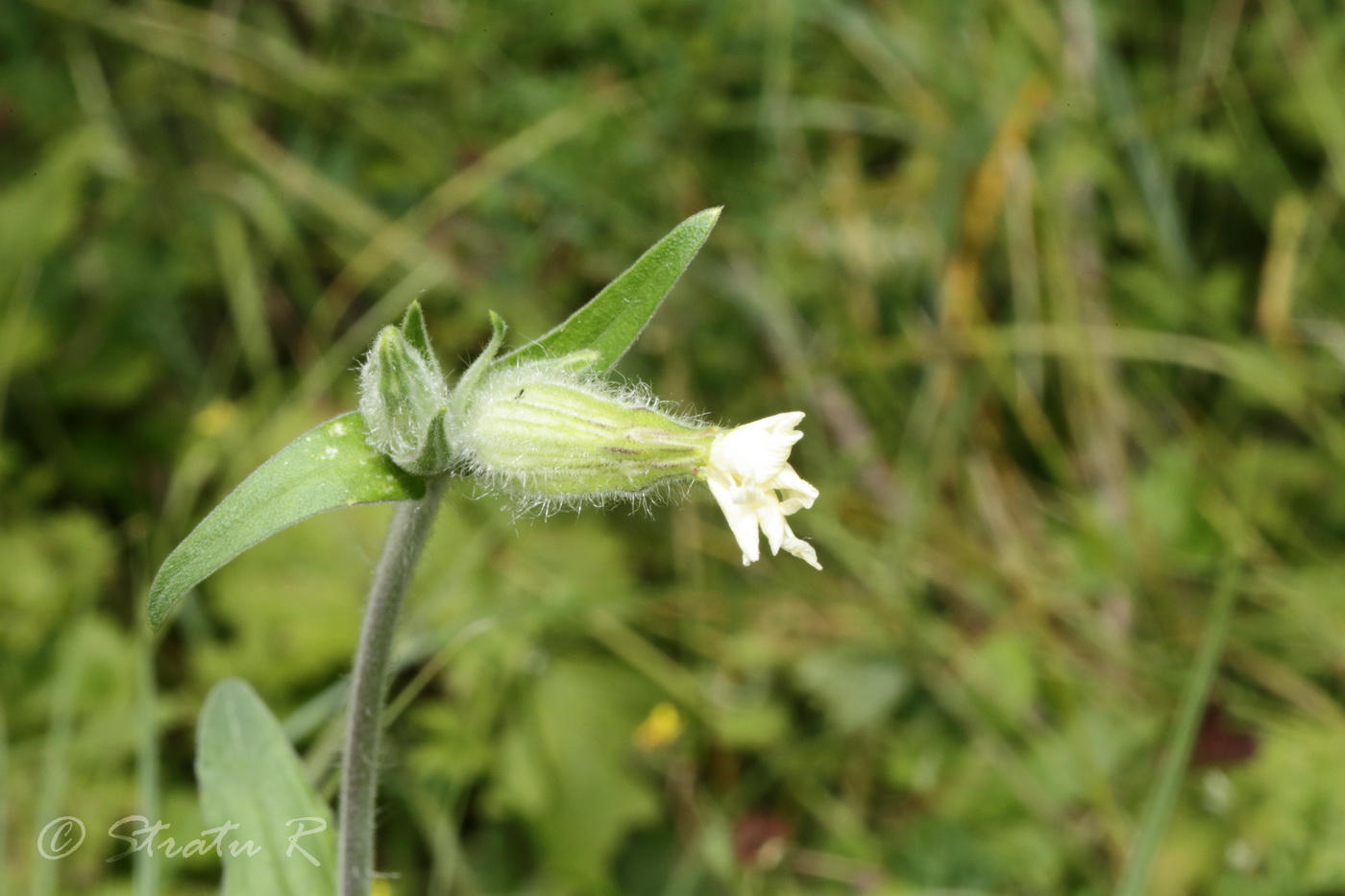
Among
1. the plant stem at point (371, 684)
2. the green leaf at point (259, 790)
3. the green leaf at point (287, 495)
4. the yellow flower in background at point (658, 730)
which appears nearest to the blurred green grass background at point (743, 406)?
the yellow flower in background at point (658, 730)

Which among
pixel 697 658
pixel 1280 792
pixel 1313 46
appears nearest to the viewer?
pixel 1280 792

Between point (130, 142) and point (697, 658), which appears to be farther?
point (130, 142)

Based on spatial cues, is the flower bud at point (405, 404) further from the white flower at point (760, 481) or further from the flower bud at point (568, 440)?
the white flower at point (760, 481)

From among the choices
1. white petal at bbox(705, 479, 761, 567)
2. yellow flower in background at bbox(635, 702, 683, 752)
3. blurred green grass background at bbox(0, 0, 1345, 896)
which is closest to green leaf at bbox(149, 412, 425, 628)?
white petal at bbox(705, 479, 761, 567)

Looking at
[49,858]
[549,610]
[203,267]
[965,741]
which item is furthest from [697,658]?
[203,267]

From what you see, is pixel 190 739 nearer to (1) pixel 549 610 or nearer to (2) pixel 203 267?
(1) pixel 549 610

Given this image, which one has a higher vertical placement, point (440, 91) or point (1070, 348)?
point (440, 91)
